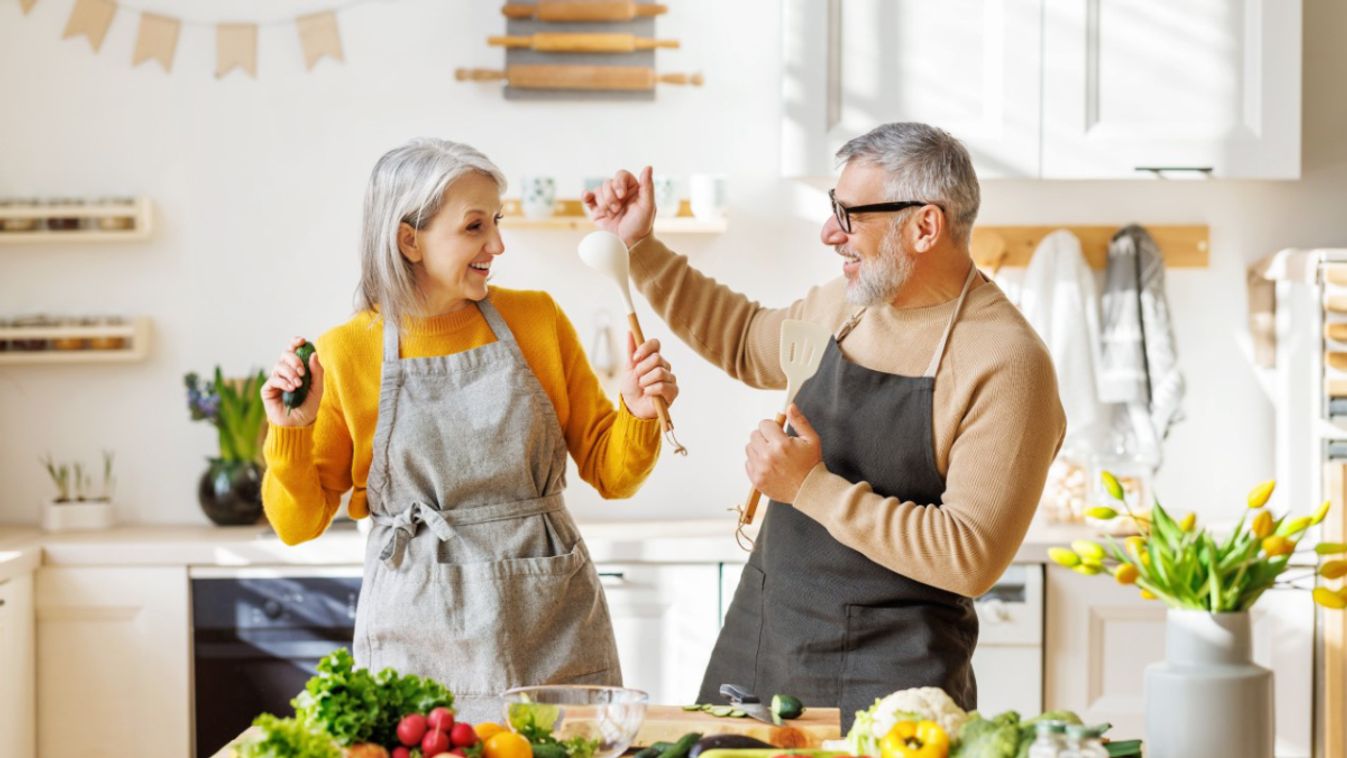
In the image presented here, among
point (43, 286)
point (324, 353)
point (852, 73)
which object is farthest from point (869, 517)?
point (43, 286)

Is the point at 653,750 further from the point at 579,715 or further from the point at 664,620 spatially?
the point at 664,620

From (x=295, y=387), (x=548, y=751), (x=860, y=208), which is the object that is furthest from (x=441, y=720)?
(x=860, y=208)

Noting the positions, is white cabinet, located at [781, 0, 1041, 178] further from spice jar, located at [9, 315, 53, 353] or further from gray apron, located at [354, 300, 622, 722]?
spice jar, located at [9, 315, 53, 353]

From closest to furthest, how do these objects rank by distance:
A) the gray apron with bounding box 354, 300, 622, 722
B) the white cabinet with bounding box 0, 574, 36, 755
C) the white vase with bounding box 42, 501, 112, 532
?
the gray apron with bounding box 354, 300, 622, 722, the white cabinet with bounding box 0, 574, 36, 755, the white vase with bounding box 42, 501, 112, 532

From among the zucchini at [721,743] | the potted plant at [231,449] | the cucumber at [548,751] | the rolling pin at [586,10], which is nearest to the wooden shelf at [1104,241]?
the rolling pin at [586,10]

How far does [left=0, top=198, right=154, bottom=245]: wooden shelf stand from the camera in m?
3.43

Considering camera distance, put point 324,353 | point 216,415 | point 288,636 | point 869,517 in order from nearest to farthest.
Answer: point 869,517 → point 324,353 → point 288,636 → point 216,415

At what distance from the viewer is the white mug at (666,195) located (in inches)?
134

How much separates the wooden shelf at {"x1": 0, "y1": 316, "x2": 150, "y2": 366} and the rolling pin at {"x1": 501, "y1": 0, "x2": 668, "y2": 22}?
1.22m

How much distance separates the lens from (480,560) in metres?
1.96

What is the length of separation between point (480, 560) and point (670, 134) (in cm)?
186

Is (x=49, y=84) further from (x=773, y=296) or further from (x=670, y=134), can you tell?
(x=773, y=296)

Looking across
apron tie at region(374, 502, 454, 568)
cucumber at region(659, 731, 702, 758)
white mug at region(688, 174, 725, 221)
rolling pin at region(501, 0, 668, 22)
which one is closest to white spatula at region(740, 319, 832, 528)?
apron tie at region(374, 502, 454, 568)

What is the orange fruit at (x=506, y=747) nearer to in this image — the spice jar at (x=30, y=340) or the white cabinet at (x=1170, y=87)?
the white cabinet at (x=1170, y=87)
